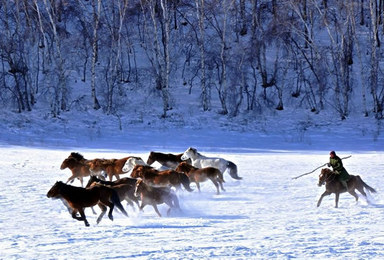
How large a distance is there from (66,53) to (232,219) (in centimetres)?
3534

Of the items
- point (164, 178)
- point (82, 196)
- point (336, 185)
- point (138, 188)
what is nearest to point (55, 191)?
point (82, 196)

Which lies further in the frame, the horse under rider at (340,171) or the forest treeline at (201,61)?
the forest treeline at (201,61)

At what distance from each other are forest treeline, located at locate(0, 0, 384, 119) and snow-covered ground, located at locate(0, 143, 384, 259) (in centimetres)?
1915

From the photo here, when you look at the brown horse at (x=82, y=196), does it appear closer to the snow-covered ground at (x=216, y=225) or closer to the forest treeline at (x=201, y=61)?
the snow-covered ground at (x=216, y=225)

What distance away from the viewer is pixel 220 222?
1193 centimetres

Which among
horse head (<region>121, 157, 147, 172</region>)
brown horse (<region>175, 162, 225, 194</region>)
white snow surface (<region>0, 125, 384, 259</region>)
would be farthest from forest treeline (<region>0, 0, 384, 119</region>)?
brown horse (<region>175, 162, 225, 194</region>)

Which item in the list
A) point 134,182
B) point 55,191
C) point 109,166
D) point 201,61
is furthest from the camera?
point 201,61

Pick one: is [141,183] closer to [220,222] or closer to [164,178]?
[164,178]

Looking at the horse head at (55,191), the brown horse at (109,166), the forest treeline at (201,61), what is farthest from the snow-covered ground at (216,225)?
the forest treeline at (201,61)

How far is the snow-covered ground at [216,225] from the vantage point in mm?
9289

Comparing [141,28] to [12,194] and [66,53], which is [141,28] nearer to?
[66,53]

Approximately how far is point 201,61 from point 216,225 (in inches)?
1118

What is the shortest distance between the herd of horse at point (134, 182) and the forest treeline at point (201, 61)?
19.7 m

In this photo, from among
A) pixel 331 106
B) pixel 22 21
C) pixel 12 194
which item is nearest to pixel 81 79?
pixel 22 21
